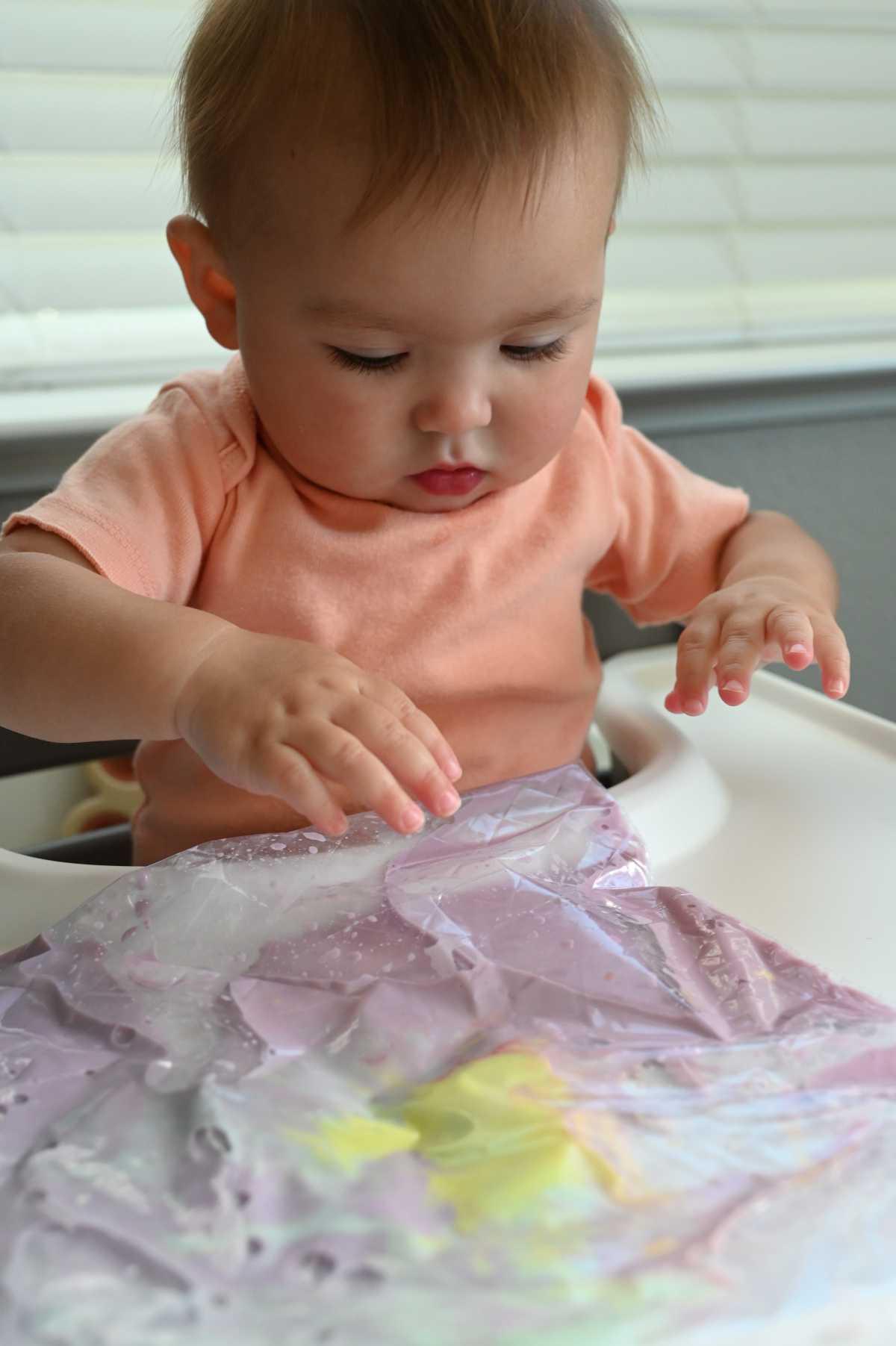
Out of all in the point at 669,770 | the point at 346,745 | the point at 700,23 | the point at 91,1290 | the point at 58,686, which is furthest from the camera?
the point at 700,23

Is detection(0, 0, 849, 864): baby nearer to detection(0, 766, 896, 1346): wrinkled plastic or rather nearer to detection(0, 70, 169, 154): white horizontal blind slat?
detection(0, 766, 896, 1346): wrinkled plastic

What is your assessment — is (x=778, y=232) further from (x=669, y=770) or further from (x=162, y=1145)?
(x=162, y=1145)

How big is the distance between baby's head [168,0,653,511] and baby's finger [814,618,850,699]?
0.17 meters

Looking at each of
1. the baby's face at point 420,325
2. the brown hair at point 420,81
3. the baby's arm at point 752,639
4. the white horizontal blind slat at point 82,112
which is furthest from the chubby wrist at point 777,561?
the white horizontal blind slat at point 82,112

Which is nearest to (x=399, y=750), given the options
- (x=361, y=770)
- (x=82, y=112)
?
(x=361, y=770)

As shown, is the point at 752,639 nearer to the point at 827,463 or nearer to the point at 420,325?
the point at 420,325

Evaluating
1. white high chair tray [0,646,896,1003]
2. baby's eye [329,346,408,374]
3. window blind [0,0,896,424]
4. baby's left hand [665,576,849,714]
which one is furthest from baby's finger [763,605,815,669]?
window blind [0,0,896,424]

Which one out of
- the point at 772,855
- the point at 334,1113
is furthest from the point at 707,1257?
the point at 772,855

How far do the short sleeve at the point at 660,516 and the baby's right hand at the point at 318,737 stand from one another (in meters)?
0.35

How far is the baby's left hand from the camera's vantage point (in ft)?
1.97

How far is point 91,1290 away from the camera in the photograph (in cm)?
34

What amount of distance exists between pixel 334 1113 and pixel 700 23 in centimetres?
100

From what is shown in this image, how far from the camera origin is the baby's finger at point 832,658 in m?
0.60

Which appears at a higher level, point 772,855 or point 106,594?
point 106,594
